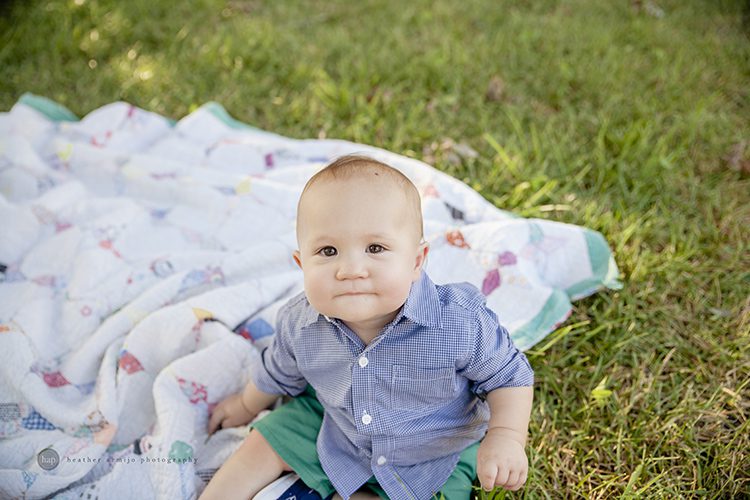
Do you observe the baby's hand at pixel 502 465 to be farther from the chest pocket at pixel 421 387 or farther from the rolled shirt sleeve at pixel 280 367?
the rolled shirt sleeve at pixel 280 367

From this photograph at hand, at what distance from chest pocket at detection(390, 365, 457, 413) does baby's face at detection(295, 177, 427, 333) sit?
185mm

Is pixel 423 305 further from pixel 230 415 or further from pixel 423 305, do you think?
pixel 230 415

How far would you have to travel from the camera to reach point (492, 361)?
4.77 ft

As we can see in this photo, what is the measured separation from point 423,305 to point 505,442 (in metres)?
0.34

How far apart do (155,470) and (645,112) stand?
8.02 feet

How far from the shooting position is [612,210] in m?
2.47

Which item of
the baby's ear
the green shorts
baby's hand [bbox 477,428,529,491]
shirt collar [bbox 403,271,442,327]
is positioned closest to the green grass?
the green shorts

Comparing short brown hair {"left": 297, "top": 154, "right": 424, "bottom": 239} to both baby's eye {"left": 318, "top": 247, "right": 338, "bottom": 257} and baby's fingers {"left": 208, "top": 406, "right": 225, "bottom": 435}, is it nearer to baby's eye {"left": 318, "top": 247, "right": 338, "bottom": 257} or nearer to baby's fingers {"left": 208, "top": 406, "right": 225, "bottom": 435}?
baby's eye {"left": 318, "top": 247, "right": 338, "bottom": 257}

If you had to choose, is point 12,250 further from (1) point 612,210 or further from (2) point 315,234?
(1) point 612,210

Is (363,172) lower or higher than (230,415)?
higher

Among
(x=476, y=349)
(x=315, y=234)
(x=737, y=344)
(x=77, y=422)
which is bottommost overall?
(x=77, y=422)

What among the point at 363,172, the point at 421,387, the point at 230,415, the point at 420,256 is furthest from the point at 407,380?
the point at 230,415

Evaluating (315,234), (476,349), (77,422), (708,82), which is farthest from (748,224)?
(77,422)

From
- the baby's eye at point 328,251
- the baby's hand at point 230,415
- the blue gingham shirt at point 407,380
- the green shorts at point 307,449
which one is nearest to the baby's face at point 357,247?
the baby's eye at point 328,251
